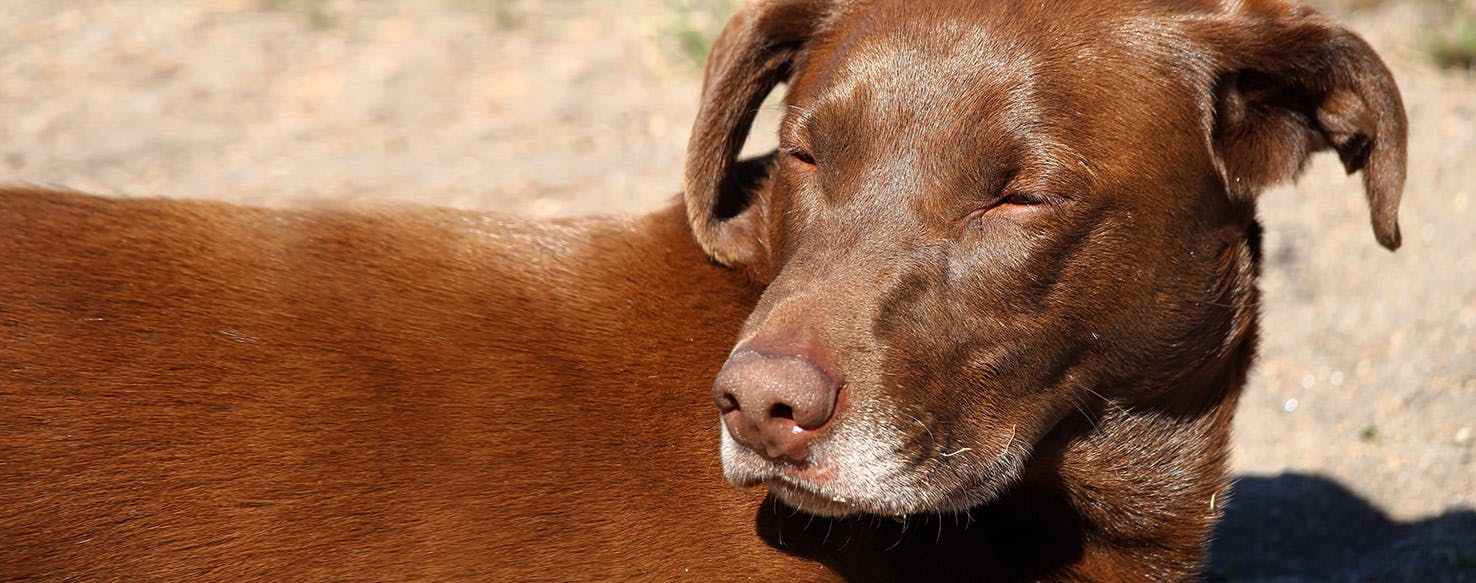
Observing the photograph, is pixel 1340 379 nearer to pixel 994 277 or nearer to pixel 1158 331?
pixel 1158 331

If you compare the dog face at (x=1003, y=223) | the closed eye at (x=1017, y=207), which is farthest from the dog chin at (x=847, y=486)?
the closed eye at (x=1017, y=207)

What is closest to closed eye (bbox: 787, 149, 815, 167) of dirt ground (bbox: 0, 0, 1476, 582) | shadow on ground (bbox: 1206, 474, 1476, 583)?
dirt ground (bbox: 0, 0, 1476, 582)

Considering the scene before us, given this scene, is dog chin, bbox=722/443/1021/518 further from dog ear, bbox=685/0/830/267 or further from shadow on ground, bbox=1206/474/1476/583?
shadow on ground, bbox=1206/474/1476/583

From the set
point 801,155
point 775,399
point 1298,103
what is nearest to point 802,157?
point 801,155

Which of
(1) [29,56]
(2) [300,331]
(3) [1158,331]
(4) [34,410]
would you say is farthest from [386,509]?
(1) [29,56]

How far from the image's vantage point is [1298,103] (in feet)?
11.0

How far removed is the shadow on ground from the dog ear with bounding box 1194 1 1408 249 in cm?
156

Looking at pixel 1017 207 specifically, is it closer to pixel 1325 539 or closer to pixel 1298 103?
pixel 1298 103

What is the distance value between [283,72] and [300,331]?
5046 millimetres

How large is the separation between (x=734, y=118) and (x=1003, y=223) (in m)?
0.86

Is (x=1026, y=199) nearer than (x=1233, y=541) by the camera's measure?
Yes

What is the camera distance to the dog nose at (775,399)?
8.68 feet

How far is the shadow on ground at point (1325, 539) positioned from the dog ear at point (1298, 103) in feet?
5.12

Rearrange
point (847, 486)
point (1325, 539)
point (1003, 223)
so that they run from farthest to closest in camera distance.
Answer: point (1325, 539) → point (1003, 223) → point (847, 486)
